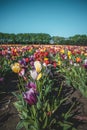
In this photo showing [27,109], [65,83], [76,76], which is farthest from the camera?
[65,83]

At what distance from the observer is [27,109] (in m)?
2.37

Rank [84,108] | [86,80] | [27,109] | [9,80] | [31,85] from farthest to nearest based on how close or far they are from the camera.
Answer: [9,80], [86,80], [84,108], [27,109], [31,85]

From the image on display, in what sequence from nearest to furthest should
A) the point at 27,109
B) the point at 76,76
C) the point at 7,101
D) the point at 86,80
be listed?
1. the point at 27,109
2. the point at 7,101
3. the point at 86,80
4. the point at 76,76

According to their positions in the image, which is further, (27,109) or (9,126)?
(9,126)

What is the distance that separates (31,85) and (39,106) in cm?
36

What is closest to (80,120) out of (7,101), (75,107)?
(75,107)

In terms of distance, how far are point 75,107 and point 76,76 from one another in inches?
50.6

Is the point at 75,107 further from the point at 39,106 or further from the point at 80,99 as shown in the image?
the point at 39,106

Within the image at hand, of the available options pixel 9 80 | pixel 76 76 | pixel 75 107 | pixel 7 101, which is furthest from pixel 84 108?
pixel 9 80

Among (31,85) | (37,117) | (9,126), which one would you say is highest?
(31,85)

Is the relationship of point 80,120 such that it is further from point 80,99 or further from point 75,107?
point 80,99

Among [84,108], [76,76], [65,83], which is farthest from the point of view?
[65,83]

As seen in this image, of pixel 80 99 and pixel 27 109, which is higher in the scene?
pixel 27 109

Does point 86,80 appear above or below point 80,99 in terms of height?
above
